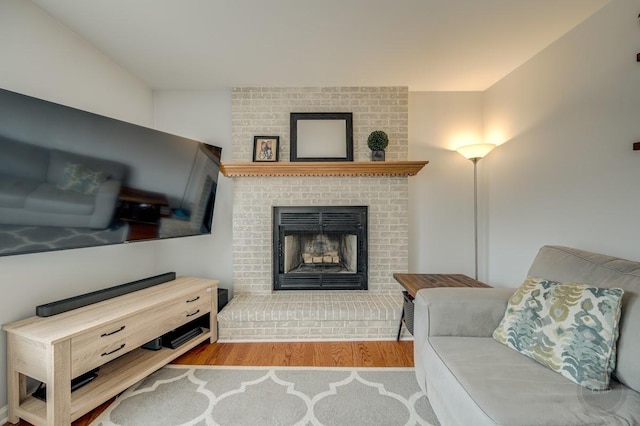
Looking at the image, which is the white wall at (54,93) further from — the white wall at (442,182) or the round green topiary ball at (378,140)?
the white wall at (442,182)

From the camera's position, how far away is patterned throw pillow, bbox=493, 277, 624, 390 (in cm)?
104

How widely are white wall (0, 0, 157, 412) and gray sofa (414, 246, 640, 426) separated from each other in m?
2.35

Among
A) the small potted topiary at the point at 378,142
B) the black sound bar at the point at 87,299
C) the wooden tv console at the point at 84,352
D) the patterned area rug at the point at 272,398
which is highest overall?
the small potted topiary at the point at 378,142

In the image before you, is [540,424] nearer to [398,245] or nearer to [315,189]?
[398,245]

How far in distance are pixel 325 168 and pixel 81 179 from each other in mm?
1800

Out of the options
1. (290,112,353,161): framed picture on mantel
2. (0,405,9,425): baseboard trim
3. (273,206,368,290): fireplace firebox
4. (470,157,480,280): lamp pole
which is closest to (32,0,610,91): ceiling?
(290,112,353,161): framed picture on mantel

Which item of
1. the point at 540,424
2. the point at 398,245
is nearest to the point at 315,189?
the point at 398,245

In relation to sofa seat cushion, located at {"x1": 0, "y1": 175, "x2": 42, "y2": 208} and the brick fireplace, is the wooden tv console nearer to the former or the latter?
sofa seat cushion, located at {"x1": 0, "y1": 175, "x2": 42, "y2": 208}

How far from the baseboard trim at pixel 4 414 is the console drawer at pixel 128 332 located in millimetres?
542

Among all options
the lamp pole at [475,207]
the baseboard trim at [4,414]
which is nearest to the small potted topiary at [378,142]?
the lamp pole at [475,207]

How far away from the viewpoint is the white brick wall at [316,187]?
2719mm

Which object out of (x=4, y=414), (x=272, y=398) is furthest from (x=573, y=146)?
(x=4, y=414)

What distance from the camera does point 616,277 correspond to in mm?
1164

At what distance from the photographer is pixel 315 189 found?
2734mm
